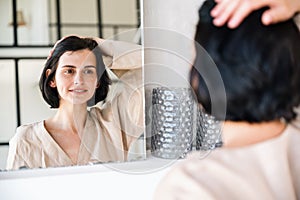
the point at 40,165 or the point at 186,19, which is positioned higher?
the point at 186,19

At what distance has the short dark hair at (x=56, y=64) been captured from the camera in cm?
108

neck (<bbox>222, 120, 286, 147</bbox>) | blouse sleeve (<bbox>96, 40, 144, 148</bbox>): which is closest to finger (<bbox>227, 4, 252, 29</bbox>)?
neck (<bbox>222, 120, 286, 147</bbox>)

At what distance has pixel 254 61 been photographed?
20.4 inches

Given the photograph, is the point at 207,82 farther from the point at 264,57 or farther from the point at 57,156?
the point at 57,156

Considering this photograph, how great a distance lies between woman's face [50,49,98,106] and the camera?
1.10 m

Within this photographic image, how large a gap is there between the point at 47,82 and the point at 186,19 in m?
0.48

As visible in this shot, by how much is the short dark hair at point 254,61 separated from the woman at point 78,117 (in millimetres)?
627

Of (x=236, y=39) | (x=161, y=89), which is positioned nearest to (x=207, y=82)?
(x=236, y=39)

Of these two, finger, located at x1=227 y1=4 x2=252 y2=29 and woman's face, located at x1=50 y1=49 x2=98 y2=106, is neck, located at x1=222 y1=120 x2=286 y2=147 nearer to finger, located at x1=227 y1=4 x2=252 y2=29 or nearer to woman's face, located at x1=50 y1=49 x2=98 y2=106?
finger, located at x1=227 y1=4 x2=252 y2=29

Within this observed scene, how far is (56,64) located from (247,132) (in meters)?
0.70

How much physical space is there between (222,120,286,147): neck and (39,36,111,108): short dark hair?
2.11 feet

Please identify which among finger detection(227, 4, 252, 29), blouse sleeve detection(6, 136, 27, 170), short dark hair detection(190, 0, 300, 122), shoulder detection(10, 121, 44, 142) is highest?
finger detection(227, 4, 252, 29)

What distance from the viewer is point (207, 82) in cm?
59

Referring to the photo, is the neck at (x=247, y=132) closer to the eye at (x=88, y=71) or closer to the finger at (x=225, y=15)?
the finger at (x=225, y=15)
